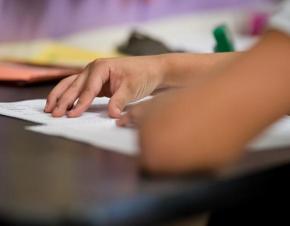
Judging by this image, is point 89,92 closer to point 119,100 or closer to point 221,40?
point 119,100

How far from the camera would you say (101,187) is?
1.72 feet

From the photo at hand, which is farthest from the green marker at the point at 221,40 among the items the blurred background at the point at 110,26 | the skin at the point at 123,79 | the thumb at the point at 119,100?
the thumb at the point at 119,100

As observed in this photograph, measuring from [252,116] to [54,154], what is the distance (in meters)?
0.20

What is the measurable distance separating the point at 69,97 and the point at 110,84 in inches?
2.7

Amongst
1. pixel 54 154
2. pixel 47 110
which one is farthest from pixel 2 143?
pixel 47 110

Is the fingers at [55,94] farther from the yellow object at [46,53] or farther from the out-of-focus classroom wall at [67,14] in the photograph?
the out-of-focus classroom wall at [67,14]

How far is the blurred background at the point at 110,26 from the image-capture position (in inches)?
63.8

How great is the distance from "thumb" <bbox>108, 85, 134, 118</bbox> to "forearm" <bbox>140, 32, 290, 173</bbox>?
268 mm

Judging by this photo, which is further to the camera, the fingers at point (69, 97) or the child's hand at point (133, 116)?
the fingers at point (69, 97)

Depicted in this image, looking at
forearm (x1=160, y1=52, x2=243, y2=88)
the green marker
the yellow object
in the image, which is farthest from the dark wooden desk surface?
the yellow object

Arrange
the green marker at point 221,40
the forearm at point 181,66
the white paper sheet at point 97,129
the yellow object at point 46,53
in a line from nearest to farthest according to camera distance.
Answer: the white paper sheet at point 97,129 < the forearm at point 181,66 < the green marker at point 221,40 < the yellow object at point 46,53

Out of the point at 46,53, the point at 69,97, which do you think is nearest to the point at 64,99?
the point at 69,97

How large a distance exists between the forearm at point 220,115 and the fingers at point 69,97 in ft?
1.01

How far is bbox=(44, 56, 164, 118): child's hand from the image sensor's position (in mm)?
875
